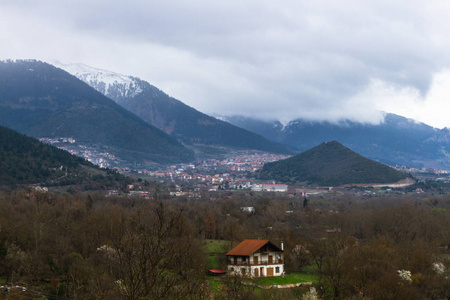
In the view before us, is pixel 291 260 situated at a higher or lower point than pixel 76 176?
lower

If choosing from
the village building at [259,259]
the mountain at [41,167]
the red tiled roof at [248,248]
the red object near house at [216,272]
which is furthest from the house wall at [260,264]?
the mountain at [41,167]

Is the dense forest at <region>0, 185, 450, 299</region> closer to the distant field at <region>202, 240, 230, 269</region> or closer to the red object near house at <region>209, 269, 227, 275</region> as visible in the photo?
the distant field at <region>202, 240, 230, 269</region>

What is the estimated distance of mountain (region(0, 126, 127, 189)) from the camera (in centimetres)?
13350

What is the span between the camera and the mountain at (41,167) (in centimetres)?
13350

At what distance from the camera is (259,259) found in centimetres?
5916

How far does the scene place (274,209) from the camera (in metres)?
109

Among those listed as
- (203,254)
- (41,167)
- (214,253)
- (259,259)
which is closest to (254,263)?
(259,259)

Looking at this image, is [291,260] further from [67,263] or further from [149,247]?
[149,247]

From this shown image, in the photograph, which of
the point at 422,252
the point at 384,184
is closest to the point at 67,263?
the point at 422,252

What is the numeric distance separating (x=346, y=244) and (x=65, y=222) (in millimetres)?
34053

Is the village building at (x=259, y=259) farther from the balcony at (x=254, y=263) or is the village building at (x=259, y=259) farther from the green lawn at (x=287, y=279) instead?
the green lawn at (x=287, y=279)

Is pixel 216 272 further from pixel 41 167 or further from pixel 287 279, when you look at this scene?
pixel 41 167

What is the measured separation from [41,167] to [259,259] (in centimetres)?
9959

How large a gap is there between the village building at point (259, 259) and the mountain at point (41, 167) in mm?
81050
